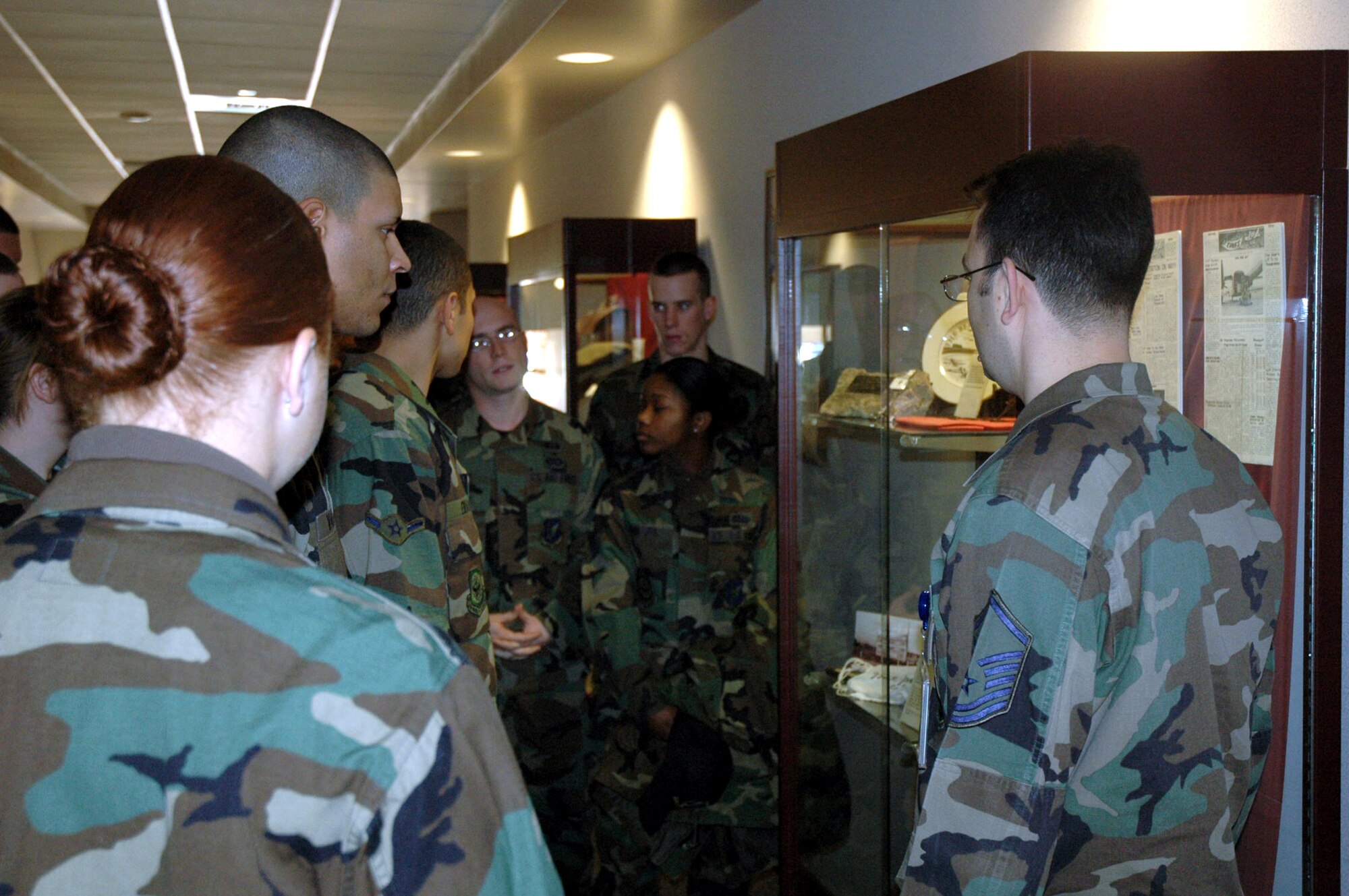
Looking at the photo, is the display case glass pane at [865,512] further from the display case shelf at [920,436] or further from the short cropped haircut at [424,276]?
the short cropped haircut at [424,276]

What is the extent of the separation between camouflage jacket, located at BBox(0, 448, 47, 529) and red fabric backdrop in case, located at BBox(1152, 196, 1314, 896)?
2.10 meters

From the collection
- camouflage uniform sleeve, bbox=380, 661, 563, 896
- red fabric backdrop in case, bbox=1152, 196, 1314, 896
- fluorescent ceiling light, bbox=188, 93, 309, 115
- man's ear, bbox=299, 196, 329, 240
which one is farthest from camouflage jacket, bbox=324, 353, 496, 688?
fluorescent ceiling light, bbox=188, 93, 309, 115

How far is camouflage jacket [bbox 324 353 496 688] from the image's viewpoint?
1.83 m

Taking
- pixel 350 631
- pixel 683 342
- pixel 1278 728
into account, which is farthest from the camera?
pixel 683 342

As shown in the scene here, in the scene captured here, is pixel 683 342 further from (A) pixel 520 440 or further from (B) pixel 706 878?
(B) pixel 706 878

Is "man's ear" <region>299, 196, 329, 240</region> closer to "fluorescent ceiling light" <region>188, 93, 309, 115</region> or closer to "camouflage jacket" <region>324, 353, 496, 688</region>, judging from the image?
"camouflage jacket" <region>324, 353, 496, 688</region>

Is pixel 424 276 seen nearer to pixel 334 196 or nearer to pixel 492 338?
pixel 334 196

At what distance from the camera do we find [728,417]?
147 inches

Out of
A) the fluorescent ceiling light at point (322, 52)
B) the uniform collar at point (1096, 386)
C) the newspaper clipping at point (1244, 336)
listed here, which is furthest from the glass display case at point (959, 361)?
the fluorescent ceiling light at point (322, 52)

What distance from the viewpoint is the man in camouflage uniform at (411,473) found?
72.1 inches

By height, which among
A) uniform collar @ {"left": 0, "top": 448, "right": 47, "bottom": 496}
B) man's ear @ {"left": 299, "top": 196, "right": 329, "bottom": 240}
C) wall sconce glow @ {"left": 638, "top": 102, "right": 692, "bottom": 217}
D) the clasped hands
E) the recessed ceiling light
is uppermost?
the recessed ceiling light

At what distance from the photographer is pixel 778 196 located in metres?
2.75

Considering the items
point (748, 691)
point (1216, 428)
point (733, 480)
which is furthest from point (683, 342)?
point (1216, 428)

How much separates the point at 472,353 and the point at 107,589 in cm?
277
